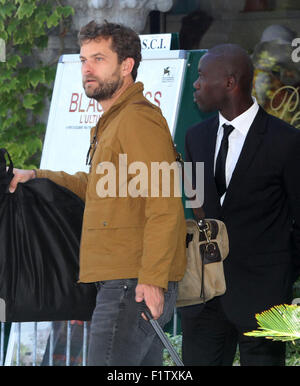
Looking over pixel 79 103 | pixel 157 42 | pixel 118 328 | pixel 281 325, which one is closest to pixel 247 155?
pixel 118 328

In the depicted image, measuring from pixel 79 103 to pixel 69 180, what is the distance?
2390 millimetres

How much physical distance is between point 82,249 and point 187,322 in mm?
1039

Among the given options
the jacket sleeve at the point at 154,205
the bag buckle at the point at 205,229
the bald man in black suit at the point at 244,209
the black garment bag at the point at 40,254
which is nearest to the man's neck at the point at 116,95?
the jacket sleeve at the point at 154,205

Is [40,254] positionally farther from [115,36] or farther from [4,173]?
[115,36]

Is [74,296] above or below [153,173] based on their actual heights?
below

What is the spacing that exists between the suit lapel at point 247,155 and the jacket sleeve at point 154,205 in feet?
2.64

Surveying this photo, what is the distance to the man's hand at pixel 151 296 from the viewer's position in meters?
2.90

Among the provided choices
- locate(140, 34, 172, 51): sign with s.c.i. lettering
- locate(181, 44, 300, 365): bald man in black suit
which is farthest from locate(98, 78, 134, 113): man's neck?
locate(140, 34, 172, 51): sign with s.c.i. lettering

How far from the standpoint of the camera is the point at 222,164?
3.86m

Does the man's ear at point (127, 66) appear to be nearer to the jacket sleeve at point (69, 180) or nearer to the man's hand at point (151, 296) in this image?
the jacket sleeve at point (69, 180)

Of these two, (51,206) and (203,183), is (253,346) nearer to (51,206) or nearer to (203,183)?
(203,183)

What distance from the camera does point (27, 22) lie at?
705cm

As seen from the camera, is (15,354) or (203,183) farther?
(15,354)
